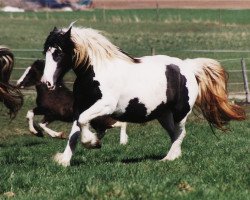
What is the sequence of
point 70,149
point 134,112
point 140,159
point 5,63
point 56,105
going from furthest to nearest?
point 56,105
point 5,63
point 140,159
point 134,112
point 70,149

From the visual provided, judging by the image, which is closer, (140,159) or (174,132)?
(140,159)

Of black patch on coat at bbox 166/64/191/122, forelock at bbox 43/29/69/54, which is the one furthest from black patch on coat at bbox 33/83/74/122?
forelock at bbox 43/29/69/54

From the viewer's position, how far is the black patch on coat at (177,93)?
403 inches

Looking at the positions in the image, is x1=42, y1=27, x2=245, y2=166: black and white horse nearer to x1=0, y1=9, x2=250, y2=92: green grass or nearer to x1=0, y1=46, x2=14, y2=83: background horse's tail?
x1=0, y1=46, x2=14, y2=83: background horse's tail

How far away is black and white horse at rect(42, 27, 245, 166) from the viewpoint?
9.48m

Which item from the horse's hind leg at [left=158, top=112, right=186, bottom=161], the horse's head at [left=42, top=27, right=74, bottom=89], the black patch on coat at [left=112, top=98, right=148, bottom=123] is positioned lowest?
the horse's hind leg at [left=158, top=112, right=186, bottom=161]

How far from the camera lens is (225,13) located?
7175 cm

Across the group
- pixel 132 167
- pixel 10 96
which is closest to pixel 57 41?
pixel 132 167

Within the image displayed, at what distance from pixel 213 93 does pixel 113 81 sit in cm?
219

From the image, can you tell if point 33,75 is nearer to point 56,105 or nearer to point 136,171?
point 56,105

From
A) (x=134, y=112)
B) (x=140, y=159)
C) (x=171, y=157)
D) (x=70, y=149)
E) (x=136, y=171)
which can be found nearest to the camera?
(x=136, y=171)

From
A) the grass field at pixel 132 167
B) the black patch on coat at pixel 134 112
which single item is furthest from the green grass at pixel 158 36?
the black patch on coat at pixel 134 112

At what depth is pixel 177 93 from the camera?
10375 mm

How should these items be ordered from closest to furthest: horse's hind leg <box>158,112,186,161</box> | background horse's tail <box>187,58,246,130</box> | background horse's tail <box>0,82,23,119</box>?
horse's hind leg <box>158,112,186,161</box> → background horse's tail <box>187,58,246,130</box> → background horse's tail <box>0,82,23,119</box>
